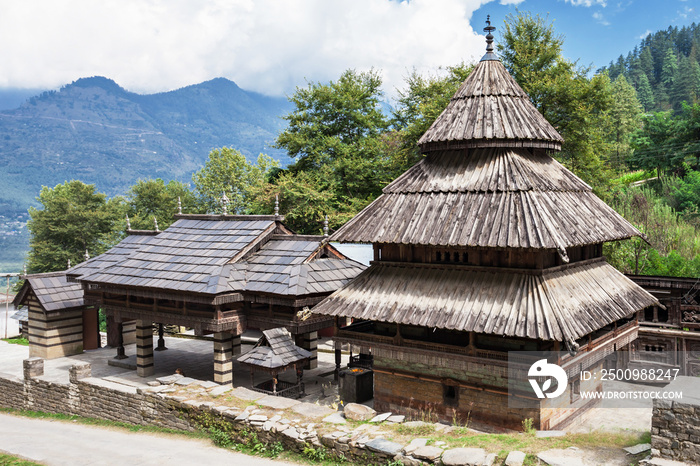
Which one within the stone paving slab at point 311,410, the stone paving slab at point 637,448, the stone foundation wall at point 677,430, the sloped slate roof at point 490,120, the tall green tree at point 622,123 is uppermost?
the tall green tree at point 622,123

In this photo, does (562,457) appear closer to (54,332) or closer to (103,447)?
(103,447)

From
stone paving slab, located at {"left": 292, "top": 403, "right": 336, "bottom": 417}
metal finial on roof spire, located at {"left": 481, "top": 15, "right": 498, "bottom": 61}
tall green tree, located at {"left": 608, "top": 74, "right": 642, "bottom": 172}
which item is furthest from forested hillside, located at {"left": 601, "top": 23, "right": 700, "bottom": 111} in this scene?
stone paving slab, located at {"left": 292, "top": 403, "right": 336, "bottom": 417}

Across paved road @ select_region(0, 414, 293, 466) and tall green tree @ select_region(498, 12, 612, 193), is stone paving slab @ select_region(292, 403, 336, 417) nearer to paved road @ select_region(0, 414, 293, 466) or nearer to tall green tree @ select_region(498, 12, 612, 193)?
paved road @ select_region(0, 414, 293, 466)

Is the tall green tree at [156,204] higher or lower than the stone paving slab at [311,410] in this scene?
higher

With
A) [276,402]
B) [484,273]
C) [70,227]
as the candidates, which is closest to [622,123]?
[484,273]

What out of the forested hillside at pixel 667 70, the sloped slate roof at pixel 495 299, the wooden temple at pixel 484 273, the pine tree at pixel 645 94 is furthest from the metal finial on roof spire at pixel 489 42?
the pine tree at pixel 645 94

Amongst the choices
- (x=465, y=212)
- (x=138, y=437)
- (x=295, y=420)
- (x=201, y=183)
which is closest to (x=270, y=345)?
(x=295, y=420)

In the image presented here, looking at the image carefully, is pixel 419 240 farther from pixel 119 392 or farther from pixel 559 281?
pixel 119 392

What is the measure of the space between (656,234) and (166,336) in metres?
25.1

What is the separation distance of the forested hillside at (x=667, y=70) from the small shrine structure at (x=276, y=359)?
57.4m

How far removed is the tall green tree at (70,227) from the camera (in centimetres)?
4906

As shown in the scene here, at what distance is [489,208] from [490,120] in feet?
9.59

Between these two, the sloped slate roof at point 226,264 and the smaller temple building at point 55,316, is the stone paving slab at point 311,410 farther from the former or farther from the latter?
the smaller temple building at point 55,316

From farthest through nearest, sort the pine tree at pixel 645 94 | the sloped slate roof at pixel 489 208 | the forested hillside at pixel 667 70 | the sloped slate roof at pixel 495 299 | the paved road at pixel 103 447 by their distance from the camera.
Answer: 1. the pine tree at pixel 645 94
2. the forested hillside at pixel 667 70
3. the paved road at pixel 103 447
4. the sloped slate roof at pixel 489 208
5. the sloped slate roof at pixel 495 299
